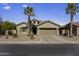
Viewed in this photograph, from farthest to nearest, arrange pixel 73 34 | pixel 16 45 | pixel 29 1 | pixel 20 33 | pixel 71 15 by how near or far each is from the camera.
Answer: pixel 16 45
pixel 71 15
pixel 73 34
pixel 20 33
pixel 29 1

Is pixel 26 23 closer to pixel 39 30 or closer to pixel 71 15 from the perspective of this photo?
pixel 39 30

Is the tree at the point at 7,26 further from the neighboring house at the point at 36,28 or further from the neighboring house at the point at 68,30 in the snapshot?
the neighboring house at the point at 68,30

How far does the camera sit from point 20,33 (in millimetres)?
4668

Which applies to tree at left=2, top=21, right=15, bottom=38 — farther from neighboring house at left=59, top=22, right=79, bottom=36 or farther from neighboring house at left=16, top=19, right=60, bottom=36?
neighboring house at left=59, top=22, right=79, bottom=36

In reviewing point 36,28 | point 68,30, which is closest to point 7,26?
point 36,28

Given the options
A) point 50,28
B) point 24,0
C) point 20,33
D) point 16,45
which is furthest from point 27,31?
point 24,0

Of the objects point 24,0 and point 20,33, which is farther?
point 20,33

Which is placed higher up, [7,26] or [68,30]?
[7,26]

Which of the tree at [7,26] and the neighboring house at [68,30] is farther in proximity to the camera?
the tree at [7,26]

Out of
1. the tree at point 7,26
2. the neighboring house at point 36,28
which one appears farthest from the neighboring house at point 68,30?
the tree at point 7,26

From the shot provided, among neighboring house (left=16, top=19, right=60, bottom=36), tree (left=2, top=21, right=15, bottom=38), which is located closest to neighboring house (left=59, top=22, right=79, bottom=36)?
neighboring house (left=16, top=19, right=60, bottom=36)

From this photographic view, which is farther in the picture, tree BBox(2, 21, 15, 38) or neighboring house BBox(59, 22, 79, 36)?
tree BBox(2, 21, 15, 38)

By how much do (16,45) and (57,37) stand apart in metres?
1.96

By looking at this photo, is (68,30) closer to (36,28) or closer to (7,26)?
(36,28)
